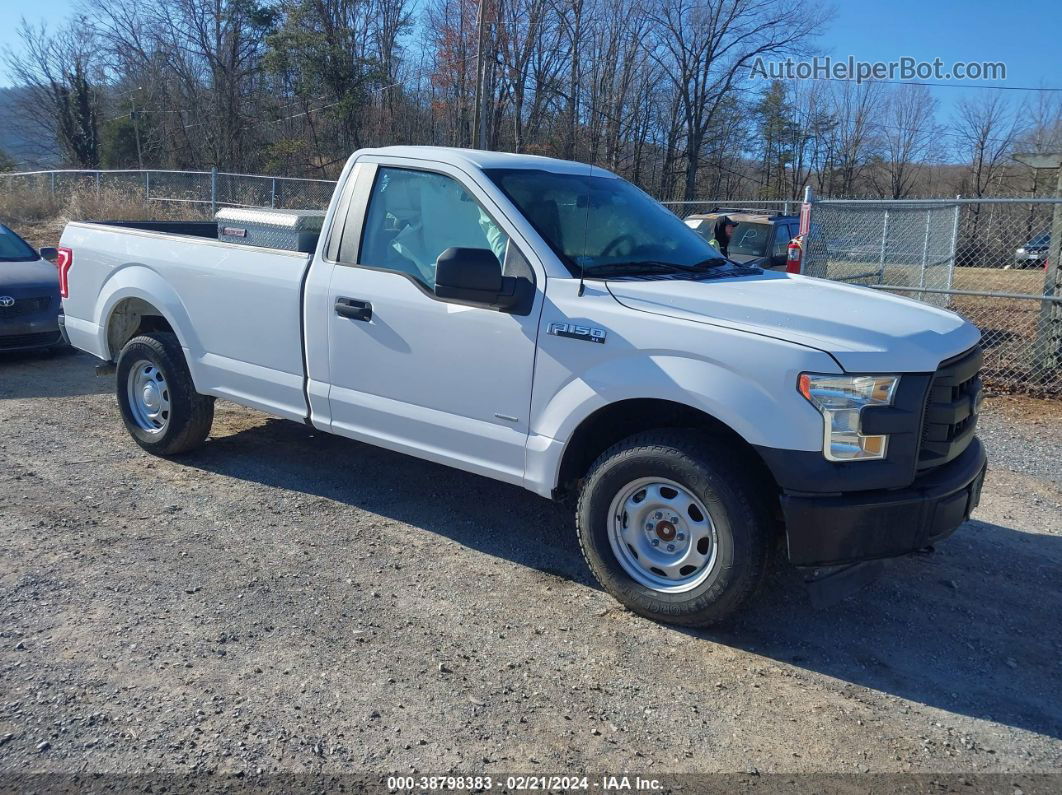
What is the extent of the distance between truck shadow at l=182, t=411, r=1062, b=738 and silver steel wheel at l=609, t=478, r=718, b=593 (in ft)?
1.00

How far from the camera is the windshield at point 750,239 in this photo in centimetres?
1241

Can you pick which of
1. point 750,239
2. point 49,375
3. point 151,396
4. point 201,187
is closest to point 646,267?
point 151,396

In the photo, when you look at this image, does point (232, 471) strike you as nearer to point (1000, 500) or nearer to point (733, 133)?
point (1000, 500)

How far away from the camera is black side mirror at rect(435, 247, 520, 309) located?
3.99 m

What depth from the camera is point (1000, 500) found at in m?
5.89

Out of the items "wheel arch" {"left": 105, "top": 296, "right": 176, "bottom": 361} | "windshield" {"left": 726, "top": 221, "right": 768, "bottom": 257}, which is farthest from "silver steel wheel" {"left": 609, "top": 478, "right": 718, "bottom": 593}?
"windshield" {"left": 726, "top": 221, "right": 768, "bottom": 257}

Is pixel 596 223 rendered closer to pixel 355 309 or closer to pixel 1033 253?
pixel 355 309

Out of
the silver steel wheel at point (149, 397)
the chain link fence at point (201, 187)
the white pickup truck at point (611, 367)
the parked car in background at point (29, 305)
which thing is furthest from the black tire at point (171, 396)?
the chain link fence at point (201, 187)

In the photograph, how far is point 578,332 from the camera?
4.01m

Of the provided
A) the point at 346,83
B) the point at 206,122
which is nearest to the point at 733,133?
the point at 346,83

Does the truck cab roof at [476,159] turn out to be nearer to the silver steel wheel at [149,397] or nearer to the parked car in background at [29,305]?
the silver steel wheel at [149,397]

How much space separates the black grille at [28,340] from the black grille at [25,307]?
22 centimetres

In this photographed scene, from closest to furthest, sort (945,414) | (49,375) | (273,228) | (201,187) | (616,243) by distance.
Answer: (945,414)
(616,243)
(273,228)
(49,375)
(201,187)

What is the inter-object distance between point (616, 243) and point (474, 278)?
962mm
